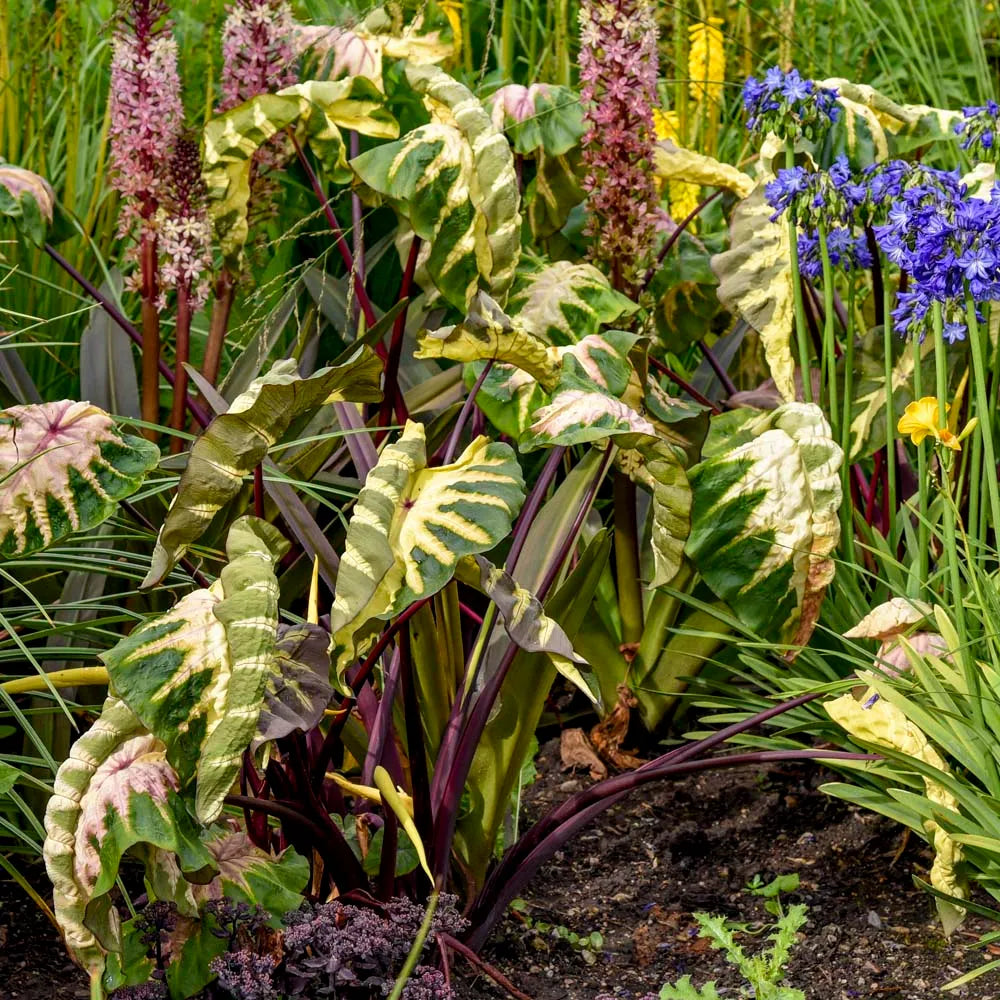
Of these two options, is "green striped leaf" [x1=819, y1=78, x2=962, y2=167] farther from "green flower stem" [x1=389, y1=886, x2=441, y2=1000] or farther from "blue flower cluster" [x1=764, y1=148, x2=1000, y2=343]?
"green flower stem" [x1=389, y1=886, x2=441, y2=1000]

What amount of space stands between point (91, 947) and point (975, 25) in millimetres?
2876

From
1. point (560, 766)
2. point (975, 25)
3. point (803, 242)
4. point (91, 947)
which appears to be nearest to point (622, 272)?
point (803, 242)

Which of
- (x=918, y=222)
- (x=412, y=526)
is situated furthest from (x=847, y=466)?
(x=412, y=526)

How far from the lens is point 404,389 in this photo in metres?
2.27

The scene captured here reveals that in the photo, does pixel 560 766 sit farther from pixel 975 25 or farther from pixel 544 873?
Answer: pixel 975 25

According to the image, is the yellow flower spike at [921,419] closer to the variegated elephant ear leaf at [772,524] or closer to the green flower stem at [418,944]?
the variegated elephant ear leaf at [772,524]

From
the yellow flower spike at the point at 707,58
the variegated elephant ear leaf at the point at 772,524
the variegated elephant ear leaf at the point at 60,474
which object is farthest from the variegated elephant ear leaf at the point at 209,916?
the yellow flower spike at the point at 707,58

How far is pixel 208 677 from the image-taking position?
119cm

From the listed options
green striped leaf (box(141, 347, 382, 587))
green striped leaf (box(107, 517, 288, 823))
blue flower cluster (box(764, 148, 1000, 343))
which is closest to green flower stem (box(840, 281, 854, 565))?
blue flower cluster (box(764, 148, 1000, 343))

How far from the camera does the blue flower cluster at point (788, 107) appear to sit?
186 cm

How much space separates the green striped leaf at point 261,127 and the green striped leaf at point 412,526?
2.46ft

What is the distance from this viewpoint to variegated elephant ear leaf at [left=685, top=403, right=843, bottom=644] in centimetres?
173

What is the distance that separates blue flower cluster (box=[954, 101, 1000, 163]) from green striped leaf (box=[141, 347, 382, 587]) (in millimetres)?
956

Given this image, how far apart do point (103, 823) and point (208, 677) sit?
0.16 m
